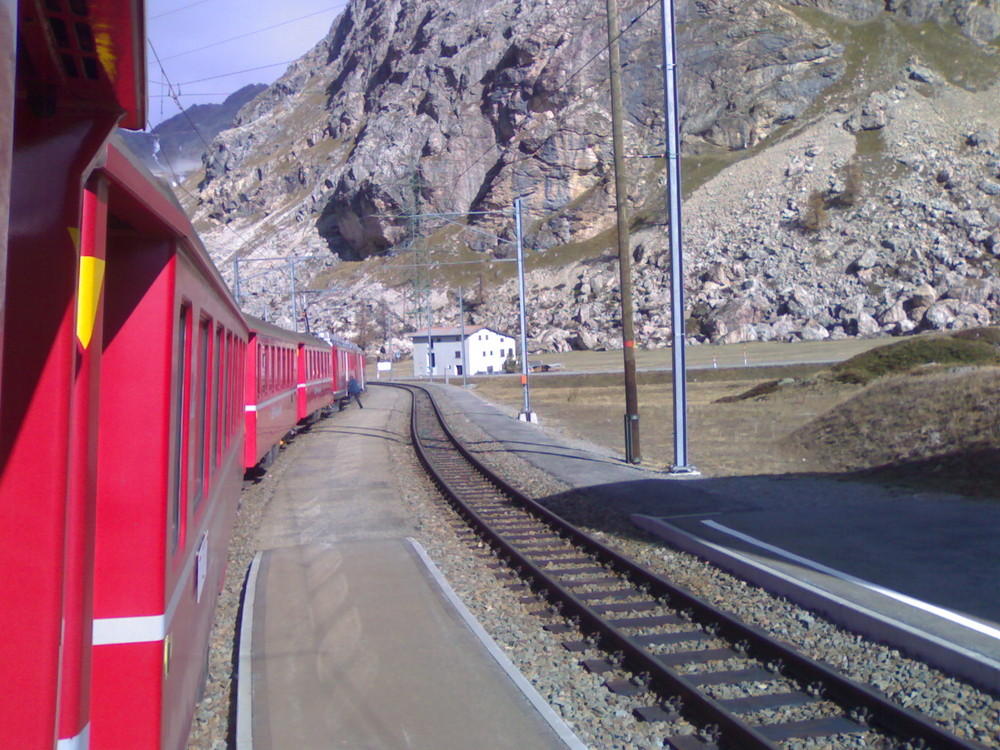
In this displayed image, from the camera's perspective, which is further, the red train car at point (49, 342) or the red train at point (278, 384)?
the red train at point (278, 384)

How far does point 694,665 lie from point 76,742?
486 cm

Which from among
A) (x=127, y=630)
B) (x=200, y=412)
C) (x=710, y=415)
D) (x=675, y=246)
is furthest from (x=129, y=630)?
(x=710, y=415)

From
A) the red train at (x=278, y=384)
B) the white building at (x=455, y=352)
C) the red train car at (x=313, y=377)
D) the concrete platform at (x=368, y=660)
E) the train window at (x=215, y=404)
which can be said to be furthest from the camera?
the white building at (x=455, y=352)

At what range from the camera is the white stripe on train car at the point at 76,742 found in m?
2.23

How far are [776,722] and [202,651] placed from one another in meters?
3.43

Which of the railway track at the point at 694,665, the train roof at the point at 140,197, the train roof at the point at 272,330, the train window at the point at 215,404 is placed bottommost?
the railway track at the point at 694,665

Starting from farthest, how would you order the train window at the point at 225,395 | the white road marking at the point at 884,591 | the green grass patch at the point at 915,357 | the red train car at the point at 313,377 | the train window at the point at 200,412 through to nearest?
the green grass patch at the point at 915,357, the red train car at the point at 313,377, the train window at the point at 225,395, the white road marking at the point at 884,591, the train window at the point at 200,412

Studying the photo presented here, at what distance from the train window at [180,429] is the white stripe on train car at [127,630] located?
1.38 ft

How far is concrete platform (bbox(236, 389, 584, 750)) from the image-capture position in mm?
5148

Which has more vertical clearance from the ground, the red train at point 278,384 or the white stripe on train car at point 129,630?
the red train at point 278,384

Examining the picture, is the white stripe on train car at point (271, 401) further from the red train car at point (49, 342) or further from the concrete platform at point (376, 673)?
the red train car at point (49, 342)

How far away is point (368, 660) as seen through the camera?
6367 millimetres

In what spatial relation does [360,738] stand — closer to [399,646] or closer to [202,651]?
[202,651]

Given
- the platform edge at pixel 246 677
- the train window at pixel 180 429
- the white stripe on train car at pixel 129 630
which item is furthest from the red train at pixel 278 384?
the white stripe on train car at pixel 129 630
